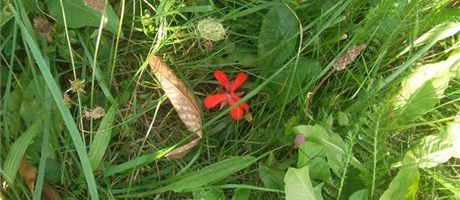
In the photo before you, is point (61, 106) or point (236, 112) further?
point (236, 112)

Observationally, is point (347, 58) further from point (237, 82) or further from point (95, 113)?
point (95, 113)

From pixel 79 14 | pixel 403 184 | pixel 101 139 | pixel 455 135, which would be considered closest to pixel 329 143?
pixel 403 184

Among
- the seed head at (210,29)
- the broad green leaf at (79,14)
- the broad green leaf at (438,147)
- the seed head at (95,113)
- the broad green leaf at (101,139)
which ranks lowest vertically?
the broad green leaf at (438,147)

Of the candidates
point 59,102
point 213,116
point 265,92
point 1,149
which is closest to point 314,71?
point 265,92

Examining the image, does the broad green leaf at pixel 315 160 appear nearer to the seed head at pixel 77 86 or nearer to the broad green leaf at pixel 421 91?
the broad green leaf at pixel 421 91

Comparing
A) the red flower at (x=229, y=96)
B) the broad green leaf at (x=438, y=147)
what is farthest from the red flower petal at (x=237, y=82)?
the broad green leaf at (x=438, y=147)

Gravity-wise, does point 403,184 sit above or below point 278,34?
below

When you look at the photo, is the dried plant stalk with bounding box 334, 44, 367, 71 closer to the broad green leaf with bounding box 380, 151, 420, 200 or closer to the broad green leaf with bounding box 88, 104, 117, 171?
the broad green leaf with bounding box 380, 151, 420, 200
